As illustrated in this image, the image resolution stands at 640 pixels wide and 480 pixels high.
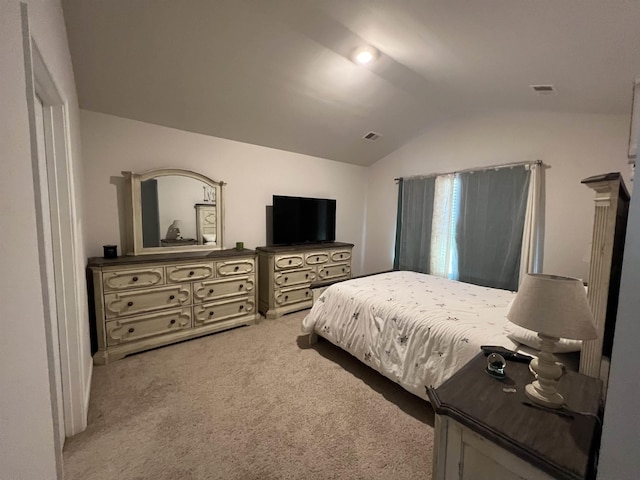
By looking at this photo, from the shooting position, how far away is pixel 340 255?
4195 millimetres

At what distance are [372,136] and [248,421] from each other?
368 centimetres

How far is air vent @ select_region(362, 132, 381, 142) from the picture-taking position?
12.7ft

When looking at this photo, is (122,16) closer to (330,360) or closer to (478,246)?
(330,360)

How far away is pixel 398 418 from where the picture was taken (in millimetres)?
1833

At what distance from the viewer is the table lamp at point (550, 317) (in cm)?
89

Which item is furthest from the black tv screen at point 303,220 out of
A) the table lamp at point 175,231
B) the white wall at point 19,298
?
the white wall at point 19,298

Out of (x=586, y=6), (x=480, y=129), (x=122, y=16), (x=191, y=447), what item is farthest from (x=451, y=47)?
(x=191, y=447)

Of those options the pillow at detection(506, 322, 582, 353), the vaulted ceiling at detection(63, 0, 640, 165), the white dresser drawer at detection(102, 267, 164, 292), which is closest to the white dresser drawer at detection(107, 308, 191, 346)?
the white dresser drawer at detection(102, 267, 164, 292)

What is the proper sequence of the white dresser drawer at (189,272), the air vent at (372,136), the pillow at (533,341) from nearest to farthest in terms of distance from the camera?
the pillow at (533,341) < the white dresser drawer at (189,272) < the air vent at (372,136)

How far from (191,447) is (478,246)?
140 inches

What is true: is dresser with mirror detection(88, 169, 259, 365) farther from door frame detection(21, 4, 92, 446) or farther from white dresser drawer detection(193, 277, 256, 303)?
door frame detection(21, 4, 92, 446)

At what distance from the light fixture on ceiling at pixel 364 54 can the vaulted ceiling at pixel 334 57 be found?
0.20 feet

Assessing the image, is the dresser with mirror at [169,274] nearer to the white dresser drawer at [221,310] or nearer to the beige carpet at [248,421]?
the white dresser drawer at [221,310]

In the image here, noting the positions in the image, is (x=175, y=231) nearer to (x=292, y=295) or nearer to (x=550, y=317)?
(x=292, y=295)
